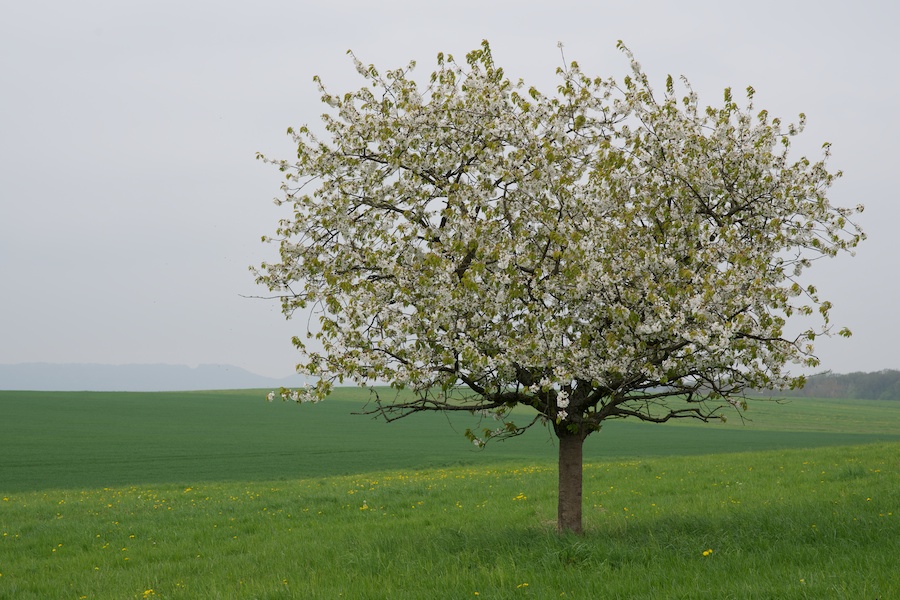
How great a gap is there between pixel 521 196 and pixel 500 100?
211cm

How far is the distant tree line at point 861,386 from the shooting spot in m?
179

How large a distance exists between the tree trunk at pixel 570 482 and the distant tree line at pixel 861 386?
18216cm

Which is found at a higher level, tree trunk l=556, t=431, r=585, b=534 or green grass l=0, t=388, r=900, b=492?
tree trunk l=556, t=431, r=585, b=534

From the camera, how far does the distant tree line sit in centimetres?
17871

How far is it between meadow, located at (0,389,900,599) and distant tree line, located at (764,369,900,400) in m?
163

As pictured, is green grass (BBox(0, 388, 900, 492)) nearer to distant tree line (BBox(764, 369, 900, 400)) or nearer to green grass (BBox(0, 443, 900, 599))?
green grass (BBox(0, 443, 900, 599))

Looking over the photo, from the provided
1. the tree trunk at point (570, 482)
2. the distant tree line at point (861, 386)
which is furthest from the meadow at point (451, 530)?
the distant tree line at point (861, 386)

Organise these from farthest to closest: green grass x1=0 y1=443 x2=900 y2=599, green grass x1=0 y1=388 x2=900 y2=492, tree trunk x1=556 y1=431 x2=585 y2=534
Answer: green grass x1=0 y1=388 x2=900 y2=492 → tree trunk x1=556 y1=431 x2=585 y2=534 → green grass x1=0 y1=443 x2=900 y2=599

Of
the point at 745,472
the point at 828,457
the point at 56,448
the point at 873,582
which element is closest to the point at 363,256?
the point at 873,582

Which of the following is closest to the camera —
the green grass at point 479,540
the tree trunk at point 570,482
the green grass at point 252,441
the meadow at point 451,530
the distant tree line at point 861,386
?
the green grass at point 479,540

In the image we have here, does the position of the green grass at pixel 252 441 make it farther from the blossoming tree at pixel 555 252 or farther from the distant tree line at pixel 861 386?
the distant tree line at pixel 861 386

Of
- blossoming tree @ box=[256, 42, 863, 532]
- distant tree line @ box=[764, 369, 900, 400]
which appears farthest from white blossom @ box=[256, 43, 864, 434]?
distant tree line @ box=[764, 369, 900, 400]

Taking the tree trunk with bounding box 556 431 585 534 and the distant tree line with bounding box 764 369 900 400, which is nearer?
the tree trunk with bounding box 556 431 585 534

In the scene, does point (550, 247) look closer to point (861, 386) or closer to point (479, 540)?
point (479, 540)
